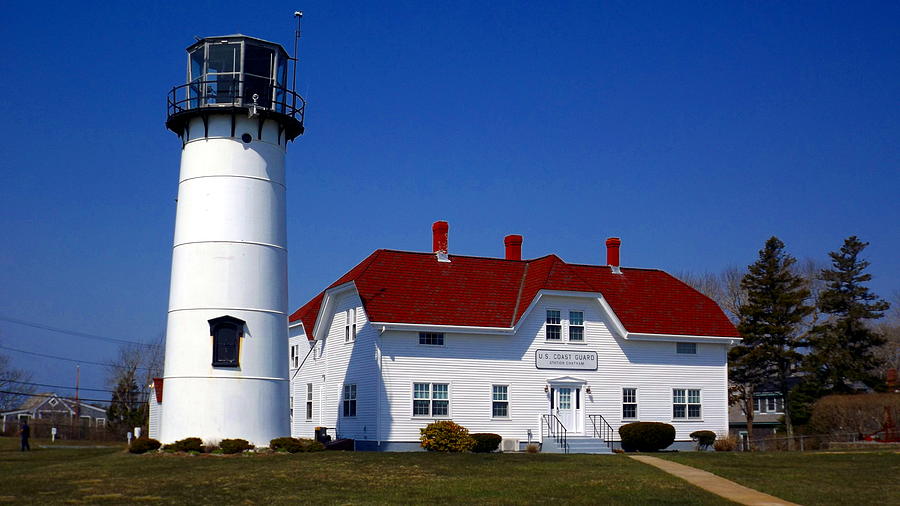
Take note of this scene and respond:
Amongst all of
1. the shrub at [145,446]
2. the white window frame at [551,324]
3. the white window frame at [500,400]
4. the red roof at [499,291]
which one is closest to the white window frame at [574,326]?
the white window frame at [551,324]

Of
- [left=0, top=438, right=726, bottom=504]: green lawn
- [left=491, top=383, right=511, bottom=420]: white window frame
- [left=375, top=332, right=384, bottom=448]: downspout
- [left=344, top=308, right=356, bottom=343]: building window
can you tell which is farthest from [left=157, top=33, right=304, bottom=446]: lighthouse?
[left=491, top=383, right=511, bottom=420]: white window frame

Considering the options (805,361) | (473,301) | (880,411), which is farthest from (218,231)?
(805,361)

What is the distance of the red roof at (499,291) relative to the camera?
3378 cm

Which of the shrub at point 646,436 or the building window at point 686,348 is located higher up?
the building window at point 686,348

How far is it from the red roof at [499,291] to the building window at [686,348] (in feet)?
2.25

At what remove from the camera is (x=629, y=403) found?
36.3 metres

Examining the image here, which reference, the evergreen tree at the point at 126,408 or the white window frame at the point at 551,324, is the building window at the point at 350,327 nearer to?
the white window frame at the point at 551,324

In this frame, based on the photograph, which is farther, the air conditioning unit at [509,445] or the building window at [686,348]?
the building window at [686,348]

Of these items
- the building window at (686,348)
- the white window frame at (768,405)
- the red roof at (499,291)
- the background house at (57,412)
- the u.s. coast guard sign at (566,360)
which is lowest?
the background house at (57,412)

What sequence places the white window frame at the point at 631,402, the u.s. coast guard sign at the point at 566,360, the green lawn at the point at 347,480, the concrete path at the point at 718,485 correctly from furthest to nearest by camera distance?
the white window frame at the point at 631,402
the u.s. coast guard sign at the point at 566,360
the concrete path at the point at 718,485
the green lawn at the point at 347,480

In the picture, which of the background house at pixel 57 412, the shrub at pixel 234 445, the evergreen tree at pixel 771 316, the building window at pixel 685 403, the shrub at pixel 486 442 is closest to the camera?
the shrub at pixel 234 445

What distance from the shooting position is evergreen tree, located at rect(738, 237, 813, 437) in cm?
4897

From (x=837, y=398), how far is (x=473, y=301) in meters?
19.5

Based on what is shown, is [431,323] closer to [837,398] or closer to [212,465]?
[212,465]
